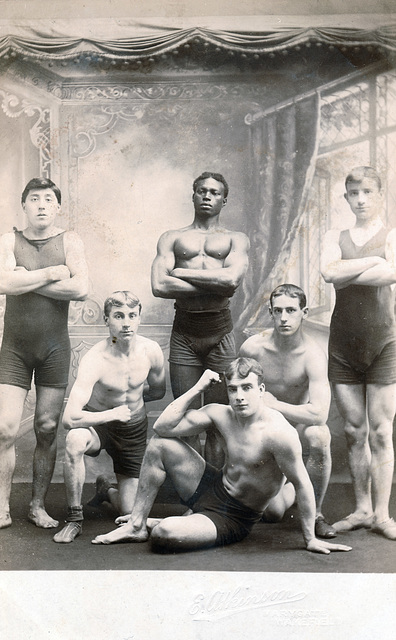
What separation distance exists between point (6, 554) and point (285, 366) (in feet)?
6.94

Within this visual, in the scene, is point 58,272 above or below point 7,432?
above

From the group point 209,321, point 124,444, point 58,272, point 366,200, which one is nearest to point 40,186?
point 58,272

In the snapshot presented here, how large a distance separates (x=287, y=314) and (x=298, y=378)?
1.37 ft

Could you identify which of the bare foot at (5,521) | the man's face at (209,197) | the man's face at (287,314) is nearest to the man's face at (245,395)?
the man's face at (287,314)

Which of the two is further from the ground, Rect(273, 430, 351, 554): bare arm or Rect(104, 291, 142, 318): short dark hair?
Rect(104, 291, 142, 318): short dark hair

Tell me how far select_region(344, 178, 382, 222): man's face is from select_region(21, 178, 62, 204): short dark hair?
1958 millimetres

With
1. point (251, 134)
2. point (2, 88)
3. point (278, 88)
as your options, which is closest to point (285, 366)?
point (251, 134)

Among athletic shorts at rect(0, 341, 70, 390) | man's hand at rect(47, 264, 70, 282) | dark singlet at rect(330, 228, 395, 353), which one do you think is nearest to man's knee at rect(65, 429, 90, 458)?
athletic shorts at rect(0, 341, 70, 390)

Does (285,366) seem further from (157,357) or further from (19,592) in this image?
(19,592)

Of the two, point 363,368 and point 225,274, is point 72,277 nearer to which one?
point 225,274

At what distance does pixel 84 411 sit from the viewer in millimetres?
4141

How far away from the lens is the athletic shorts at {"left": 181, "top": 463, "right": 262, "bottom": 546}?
3924 mm

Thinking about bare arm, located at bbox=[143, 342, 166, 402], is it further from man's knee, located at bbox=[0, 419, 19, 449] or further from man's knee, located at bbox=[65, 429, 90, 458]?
man's knee, located at bbox=[0, 419, 19, 449]

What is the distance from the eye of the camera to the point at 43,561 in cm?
396
